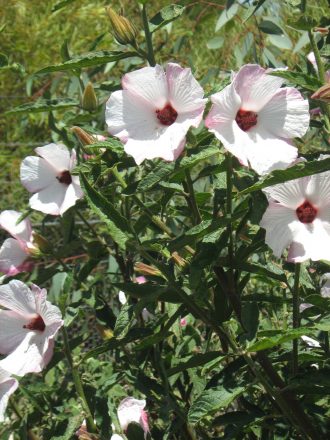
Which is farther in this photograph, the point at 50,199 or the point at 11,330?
the point at 50,199

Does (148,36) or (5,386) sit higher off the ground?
(148,36)

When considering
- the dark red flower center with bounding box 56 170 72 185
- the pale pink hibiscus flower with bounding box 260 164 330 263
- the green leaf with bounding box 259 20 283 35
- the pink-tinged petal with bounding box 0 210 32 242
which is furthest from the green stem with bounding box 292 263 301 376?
the green leaf with bounding box 259 20 283 35

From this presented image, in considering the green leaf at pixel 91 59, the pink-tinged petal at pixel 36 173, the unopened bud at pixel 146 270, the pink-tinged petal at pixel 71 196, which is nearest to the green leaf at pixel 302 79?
the green leaf at pixel 91 59

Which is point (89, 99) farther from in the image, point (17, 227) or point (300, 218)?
point (300, 218)

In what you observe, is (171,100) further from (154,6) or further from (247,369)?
(154,6)

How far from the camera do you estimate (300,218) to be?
1.04 metres

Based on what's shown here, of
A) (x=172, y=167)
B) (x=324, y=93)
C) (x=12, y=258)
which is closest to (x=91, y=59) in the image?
(x=172, y=167)

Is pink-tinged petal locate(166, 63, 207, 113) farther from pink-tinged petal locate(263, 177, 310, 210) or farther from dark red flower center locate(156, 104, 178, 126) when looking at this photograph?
pink-tinged petal locate(263, 177, 310, 210)

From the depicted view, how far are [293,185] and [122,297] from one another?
0.81m

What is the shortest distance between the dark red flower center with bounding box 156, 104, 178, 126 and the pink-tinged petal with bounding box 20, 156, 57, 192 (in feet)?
1.50

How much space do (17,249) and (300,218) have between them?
2.15ft

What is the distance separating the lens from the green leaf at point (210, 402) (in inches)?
41.6

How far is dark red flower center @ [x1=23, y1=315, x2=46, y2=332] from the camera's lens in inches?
51.3

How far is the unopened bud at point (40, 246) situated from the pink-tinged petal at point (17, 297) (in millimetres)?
198
